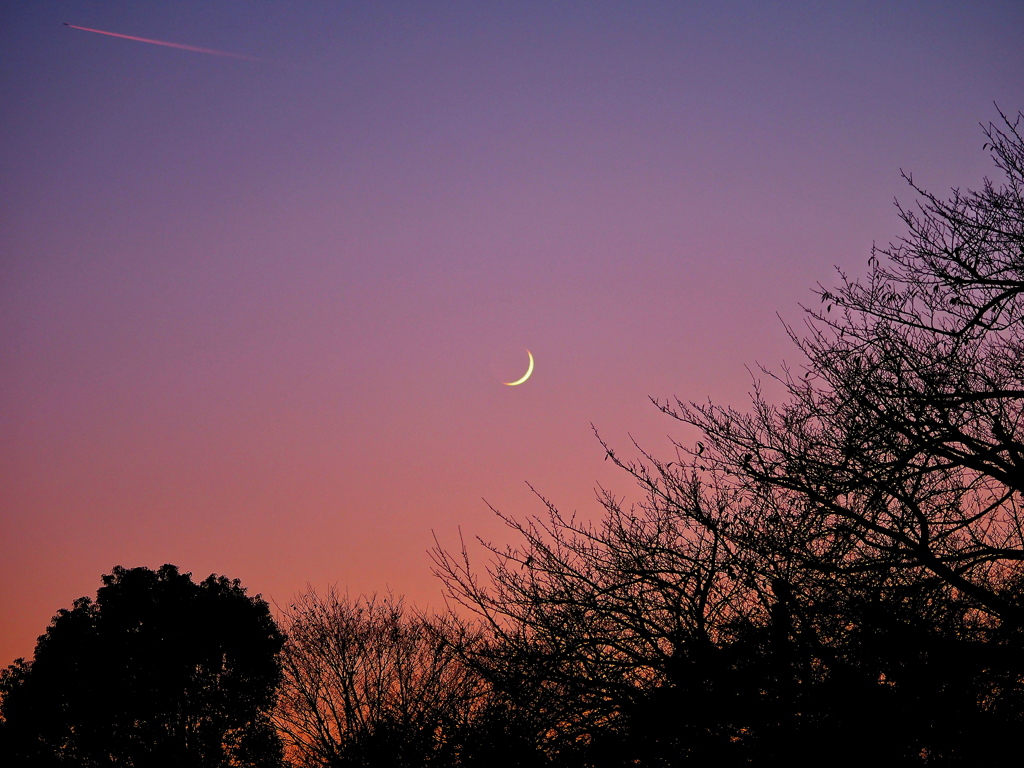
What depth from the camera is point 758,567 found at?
6.30 metres

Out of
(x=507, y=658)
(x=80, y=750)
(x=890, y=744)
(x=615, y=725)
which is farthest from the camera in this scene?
(x=80, y=750)

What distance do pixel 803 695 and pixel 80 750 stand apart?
24998 mm

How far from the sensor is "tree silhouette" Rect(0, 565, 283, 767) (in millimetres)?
22484

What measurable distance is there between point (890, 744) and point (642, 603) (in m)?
2.23

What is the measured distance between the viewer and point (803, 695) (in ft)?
18.0

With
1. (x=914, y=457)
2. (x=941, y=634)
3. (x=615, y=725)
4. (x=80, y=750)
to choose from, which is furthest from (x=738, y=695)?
(x=80, y=750)

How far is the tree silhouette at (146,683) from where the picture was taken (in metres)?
22.5

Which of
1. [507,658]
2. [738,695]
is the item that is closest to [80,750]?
[507,658]

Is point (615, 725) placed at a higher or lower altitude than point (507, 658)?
lower

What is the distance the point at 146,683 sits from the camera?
23.5 meters

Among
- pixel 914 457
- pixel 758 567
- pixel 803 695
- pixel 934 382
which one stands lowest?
pixel 803 695

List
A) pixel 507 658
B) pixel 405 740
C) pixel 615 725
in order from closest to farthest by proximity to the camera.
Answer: pixel 615 725
pixel 507 658
pixel 405 740

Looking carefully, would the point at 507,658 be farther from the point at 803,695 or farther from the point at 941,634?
the point at 941,634

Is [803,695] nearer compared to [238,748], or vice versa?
[803,695]
